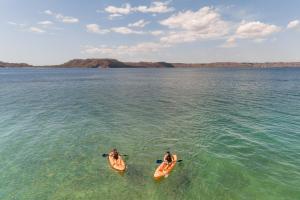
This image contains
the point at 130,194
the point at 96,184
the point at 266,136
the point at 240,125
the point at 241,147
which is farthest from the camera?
the point at 240,125

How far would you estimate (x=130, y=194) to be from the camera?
16.9 meters

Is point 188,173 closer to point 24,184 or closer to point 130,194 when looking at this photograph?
point 130,194

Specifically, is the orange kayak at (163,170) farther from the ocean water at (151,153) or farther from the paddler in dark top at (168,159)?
the ocean water at (151,153)

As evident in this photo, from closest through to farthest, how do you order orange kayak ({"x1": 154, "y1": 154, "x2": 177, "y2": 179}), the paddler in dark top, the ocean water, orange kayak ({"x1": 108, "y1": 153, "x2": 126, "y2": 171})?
the ocean water → orange kayak ({"x1": 154, "y1": 154, "x2": 177, "y2": 179}) → orange kayak ({"x1": 108, "y1": 153, "x2": 126, "y2": 171}) → the paddler in dark top

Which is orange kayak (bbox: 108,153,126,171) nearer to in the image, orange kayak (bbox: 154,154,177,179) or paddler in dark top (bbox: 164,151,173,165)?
orange kayak (bbox: 154,154,177,179)

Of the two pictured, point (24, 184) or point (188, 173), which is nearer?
point (24, 184)

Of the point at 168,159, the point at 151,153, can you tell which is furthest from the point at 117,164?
the point at 168,159

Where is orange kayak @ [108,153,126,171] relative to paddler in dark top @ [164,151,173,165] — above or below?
below

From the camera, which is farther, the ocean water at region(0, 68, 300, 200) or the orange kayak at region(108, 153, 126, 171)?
the orange kayak at region(108, 153, 126, 171)

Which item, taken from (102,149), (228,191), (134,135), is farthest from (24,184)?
(228,191)

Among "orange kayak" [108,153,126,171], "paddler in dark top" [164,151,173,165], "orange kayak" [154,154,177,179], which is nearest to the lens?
"orange kayak" [154,154,177,179]

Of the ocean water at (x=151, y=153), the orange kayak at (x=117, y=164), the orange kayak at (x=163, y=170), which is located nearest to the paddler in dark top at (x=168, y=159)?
the orange kayak at (x=163, y=170)

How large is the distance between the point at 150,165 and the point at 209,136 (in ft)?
35.4

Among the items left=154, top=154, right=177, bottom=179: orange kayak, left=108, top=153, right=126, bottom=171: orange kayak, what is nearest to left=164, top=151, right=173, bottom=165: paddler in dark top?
left=154, top=154, right=177, bottom=179: orange kayak
